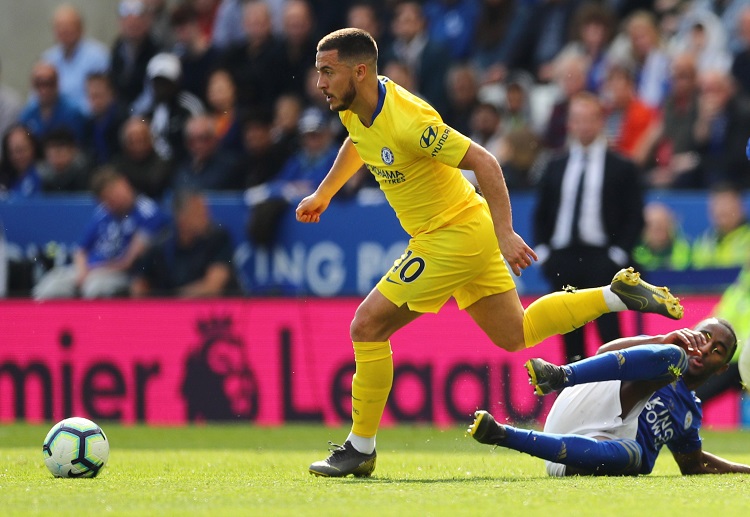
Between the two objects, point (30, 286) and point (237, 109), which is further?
point (237, 109)

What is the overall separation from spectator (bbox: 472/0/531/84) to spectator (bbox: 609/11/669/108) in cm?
135

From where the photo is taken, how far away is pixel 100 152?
15500 millimetres

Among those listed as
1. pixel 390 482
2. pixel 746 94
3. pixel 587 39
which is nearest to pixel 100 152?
pixel 587 39

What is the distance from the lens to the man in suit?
10.5m

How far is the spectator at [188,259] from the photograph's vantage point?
1316 cm

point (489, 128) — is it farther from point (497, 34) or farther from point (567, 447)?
point (567, 447)

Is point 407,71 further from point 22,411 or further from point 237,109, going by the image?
point 22,411

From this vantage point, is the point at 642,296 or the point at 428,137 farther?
the point at 642,296

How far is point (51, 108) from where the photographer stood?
1591 centimetres

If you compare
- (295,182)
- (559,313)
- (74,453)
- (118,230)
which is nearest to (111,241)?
(118,230)

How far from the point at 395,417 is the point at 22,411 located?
3388 mm

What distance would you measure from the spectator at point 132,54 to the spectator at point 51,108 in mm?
596

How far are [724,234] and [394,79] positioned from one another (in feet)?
12.1

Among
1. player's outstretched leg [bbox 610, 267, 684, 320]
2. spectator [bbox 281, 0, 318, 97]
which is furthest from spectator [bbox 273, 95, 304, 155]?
player's outstretched leg [bbox 610, 267, 684, 320]
